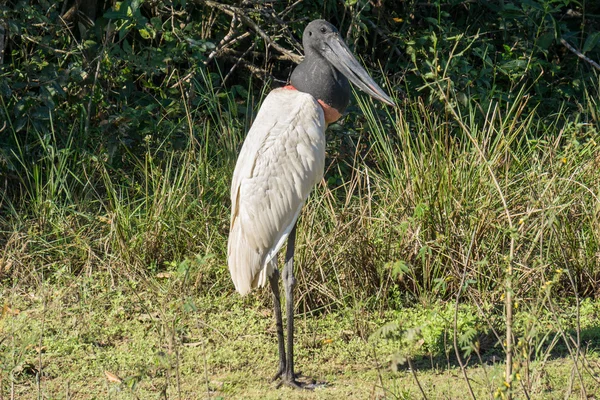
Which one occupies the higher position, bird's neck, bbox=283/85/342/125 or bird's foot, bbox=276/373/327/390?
bird's neck, bbox=283/85/342/125

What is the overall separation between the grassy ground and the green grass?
0.01 meters

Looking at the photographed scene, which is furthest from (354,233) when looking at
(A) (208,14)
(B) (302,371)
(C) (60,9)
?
(C) (60,9)

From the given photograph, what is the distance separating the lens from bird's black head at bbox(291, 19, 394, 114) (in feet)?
14.7

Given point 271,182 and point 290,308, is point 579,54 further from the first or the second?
point 290,308

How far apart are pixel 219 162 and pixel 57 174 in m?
0.95

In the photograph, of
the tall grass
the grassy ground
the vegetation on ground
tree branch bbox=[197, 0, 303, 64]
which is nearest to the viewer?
the grassy ground

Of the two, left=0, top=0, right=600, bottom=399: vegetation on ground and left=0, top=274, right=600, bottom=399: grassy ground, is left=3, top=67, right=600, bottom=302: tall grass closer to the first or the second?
left=0, top=0, right=600, bottom=399: vegetation on ground

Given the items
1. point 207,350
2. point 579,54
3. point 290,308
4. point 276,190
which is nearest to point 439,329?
point 290,308

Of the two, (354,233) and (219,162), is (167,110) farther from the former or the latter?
(354,233)

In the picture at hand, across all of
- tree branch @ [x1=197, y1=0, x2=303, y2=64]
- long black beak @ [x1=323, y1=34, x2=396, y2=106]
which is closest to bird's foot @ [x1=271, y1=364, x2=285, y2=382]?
long black beak @ [x1=323, y1=34, x2=396, y2=106]

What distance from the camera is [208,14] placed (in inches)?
255

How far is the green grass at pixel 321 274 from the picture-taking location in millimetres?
4203

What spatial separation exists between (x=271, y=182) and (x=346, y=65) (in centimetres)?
76

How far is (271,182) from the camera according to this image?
4.20 metres
